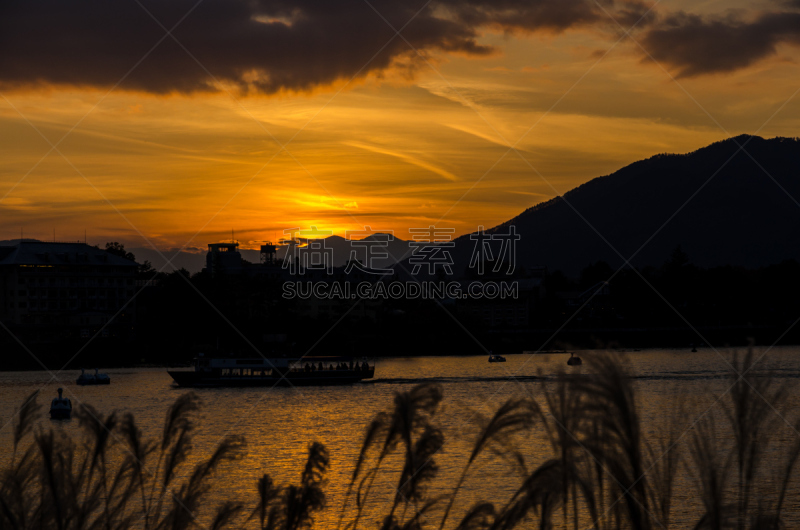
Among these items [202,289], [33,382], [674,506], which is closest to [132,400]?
[33,382]

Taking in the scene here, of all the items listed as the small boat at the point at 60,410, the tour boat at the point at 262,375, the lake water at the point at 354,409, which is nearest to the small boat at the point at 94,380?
the lake water at the point at 354,409

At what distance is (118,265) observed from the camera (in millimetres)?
136500

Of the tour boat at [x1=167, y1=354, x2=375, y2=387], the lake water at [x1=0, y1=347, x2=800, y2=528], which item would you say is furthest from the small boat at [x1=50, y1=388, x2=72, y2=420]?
the tour boat at [x1=167, y1=354, x2=375, y2=387]

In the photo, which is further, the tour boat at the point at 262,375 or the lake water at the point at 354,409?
the tour boat at the point at 262,375

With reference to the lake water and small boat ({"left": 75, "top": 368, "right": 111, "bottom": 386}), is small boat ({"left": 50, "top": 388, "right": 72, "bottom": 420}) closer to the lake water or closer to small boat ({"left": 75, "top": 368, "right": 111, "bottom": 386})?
the lake water

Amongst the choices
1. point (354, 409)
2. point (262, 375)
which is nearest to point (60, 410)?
point (354, 409)

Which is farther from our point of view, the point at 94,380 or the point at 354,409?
the point at 94,380

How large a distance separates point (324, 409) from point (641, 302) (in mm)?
122780

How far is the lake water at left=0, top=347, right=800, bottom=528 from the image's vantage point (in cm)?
3156

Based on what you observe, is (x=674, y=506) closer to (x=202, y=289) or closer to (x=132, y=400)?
(x=132, y=400)

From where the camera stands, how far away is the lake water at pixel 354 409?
31.6 metres

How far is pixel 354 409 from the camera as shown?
204ft

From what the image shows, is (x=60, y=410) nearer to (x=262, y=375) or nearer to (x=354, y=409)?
(x=354, y=409)

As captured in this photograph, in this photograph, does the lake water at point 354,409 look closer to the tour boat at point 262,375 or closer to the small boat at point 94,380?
the small boat at point 94,380
